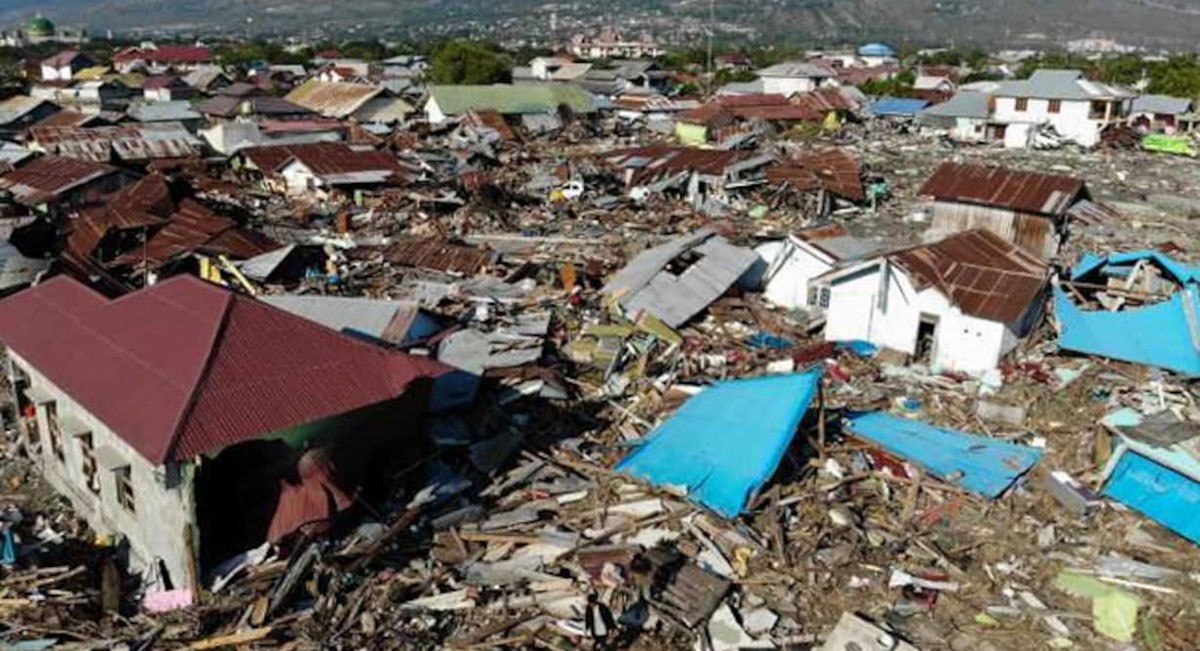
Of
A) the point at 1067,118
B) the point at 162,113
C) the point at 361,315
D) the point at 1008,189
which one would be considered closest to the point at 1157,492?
the point at 361,315

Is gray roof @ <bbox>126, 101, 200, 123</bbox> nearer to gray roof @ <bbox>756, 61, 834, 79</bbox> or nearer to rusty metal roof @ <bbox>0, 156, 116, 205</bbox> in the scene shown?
rusty metal roof @ <bbox>0, 156, 116, 205</bbox>


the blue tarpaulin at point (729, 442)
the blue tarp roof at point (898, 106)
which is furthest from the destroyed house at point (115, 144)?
the blue tarp roof at point (898, 106)

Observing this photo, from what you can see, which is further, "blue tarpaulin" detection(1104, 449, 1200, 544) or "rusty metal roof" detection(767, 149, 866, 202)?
"rusty metal roof" detection(767, 149, 866, 202)

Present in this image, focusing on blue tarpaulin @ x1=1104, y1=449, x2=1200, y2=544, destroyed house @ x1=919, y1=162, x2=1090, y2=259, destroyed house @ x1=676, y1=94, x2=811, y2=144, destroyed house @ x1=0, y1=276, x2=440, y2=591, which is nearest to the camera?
destroyed house @ x1=0, y1=276, x2=440, y2=591

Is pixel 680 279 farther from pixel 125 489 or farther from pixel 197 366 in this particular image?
pixel 125 489

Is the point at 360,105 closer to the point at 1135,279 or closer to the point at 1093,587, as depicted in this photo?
the point at 1135,279

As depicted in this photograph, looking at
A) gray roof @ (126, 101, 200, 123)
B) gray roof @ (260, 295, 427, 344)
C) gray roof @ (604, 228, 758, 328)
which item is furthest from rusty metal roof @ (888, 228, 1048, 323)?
gray roof @ (126, 101, 200, 123)

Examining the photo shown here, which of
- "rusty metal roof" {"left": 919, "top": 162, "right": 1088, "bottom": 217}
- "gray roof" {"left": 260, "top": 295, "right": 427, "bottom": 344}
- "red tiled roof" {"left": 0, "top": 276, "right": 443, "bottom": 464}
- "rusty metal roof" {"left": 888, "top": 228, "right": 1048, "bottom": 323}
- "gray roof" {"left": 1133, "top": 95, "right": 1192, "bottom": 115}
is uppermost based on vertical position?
"red tiled roof" {"left": 0, "top": 276, "right": 443, "bottom": 464}
